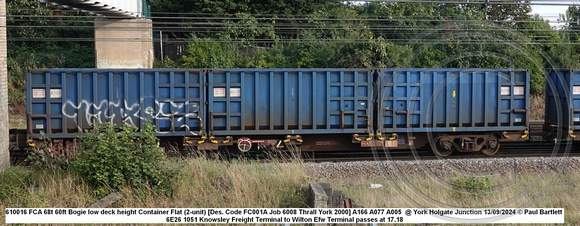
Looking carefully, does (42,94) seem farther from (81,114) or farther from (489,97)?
(489,97)

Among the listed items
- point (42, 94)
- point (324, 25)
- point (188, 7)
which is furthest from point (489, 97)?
point (188, 7)

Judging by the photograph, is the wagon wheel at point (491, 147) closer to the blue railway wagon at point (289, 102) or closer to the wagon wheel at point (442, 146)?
the wagon wheel at point (442, 146)

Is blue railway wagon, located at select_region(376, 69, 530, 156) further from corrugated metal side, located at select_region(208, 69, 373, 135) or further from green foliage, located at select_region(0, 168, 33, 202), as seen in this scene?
green foliage, located at select_region(0, 168, 33, 202)

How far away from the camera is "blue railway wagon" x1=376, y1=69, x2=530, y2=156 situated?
1458 centimetres

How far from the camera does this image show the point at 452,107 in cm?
1488

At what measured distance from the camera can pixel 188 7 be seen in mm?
29891

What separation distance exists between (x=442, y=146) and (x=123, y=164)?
9.63 m

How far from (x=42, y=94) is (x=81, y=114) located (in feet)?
3.74

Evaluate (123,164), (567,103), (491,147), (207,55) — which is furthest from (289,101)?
(207,55)

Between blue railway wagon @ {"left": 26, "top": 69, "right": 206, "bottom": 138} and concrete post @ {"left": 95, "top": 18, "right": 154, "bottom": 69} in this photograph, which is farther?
concrete post @ {"left": 95, "top": 18, "right": 154, "bottom": 69}

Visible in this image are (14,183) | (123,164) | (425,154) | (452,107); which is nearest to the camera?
(123,164)

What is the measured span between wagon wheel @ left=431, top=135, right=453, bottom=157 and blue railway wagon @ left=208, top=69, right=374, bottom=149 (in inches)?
87.4

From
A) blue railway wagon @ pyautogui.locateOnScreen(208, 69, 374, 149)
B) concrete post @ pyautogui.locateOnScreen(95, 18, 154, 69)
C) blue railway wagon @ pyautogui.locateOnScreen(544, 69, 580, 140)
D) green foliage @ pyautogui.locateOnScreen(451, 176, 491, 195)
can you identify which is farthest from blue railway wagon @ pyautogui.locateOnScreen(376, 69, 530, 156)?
concrete post @ pyautogui.locateOnScreen(95, 18, 154, 69)

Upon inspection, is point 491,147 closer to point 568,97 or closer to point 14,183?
point 568,97
